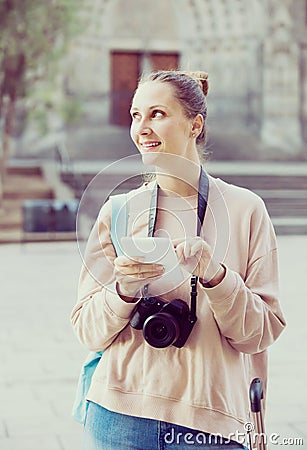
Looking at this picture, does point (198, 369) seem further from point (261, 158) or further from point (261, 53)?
point (261, 53)

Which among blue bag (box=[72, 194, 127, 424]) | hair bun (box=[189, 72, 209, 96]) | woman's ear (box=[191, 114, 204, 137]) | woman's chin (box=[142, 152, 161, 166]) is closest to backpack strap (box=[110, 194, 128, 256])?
blue bag (box=[72, 194, 127, 424])

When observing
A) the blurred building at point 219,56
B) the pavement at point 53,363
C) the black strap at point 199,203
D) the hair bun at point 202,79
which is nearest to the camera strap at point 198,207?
the black strap at point 199,203

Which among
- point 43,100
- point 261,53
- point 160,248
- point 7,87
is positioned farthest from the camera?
point 261,53

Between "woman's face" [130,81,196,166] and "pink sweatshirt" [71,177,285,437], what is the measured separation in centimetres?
10

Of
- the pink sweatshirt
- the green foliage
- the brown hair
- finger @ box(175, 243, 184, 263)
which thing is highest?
the green foliage

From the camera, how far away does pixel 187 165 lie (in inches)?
74.7

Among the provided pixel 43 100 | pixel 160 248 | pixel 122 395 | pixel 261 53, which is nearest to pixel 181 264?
pixel 160 248

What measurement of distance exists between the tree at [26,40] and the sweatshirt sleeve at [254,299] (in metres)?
13.0

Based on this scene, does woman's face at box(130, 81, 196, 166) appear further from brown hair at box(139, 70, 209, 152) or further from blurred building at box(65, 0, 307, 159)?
blurred building at box(65, 0, 307, 159)

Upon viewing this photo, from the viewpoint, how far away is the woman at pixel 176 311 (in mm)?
1860

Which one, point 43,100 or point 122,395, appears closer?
point 122,395

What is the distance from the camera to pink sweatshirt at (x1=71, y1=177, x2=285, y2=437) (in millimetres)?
1868

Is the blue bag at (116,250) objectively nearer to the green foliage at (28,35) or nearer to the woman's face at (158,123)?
the woman's face at (158,123)

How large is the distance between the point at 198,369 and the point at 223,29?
23.3m
